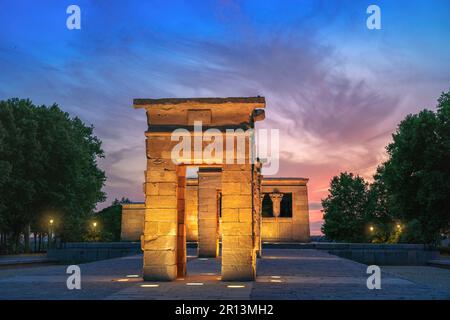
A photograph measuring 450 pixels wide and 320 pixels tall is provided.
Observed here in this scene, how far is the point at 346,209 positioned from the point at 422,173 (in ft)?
73.8

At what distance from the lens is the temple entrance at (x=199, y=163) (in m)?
14.7

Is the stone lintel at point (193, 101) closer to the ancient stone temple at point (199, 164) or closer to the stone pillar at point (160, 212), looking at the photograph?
the ancient stone temple at point (199, 164)

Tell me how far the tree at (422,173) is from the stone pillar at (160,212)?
2407 cm

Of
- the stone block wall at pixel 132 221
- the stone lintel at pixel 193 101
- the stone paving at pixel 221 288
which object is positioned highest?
the stone lintel at pixel 193 101

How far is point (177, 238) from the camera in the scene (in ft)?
52.0

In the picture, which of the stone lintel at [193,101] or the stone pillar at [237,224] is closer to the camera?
the stone pillar at [237,224]

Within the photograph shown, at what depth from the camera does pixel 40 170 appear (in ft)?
115

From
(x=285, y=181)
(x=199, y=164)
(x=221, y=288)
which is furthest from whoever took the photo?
(x=285, y=181)

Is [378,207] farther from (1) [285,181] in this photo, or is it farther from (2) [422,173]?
(2) [422,173]

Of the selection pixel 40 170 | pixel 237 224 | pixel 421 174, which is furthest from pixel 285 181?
pixel 237 224

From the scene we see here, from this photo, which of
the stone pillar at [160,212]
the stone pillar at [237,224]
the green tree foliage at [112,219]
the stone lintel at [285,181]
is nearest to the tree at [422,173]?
the stone lintel at [285,181]

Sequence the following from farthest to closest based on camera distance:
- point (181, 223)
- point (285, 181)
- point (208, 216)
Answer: point (285, 181) → point (208, 216) → point (181, 223)
